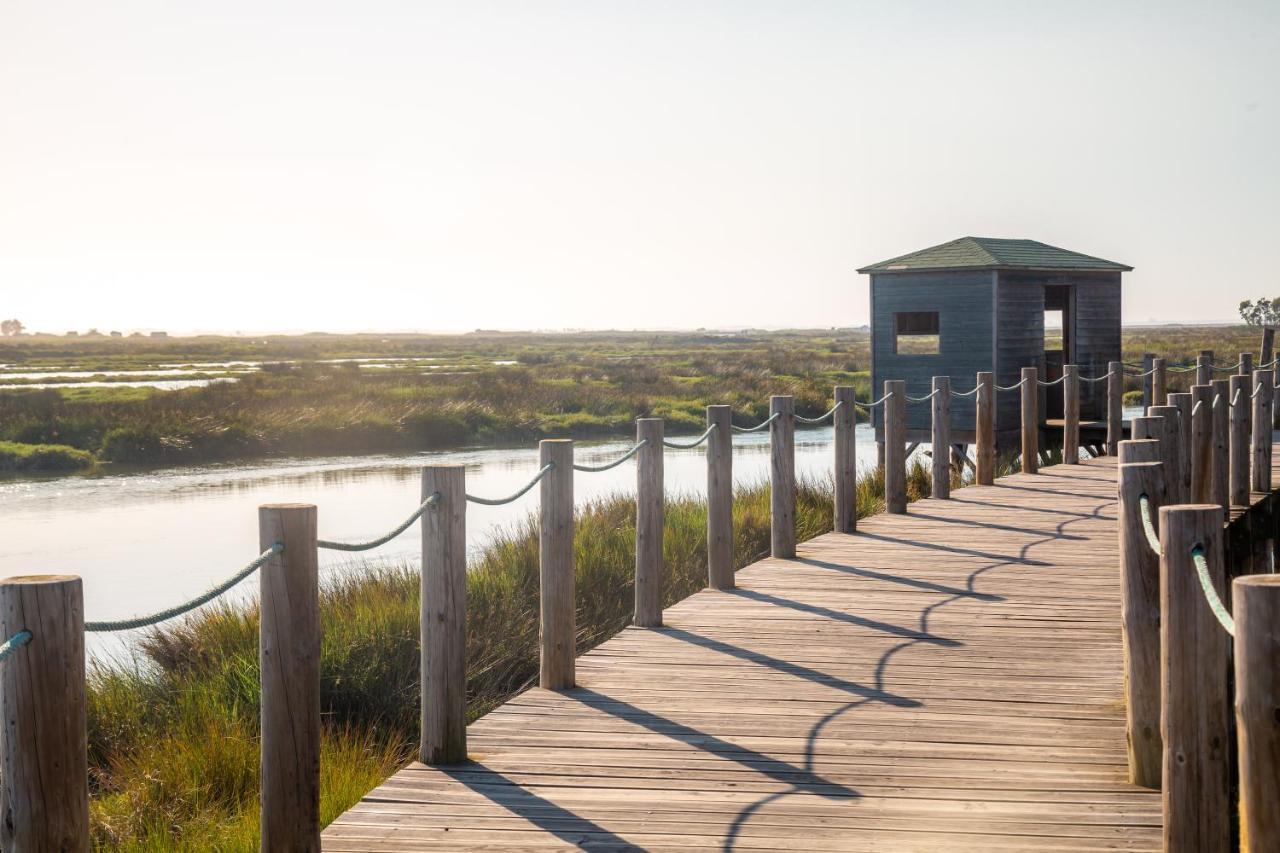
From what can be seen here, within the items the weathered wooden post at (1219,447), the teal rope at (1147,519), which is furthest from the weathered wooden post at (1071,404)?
the teal rope at (1147,519)

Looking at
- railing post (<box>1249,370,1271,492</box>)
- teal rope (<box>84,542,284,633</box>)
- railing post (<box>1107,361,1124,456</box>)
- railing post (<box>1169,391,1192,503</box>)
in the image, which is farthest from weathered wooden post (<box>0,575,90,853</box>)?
railing post (<box>1107,361,1124,456</box>)

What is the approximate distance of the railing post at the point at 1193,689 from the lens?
3514 mm

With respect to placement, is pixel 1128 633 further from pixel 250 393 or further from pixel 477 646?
pixel 250 393

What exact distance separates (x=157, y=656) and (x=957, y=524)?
6861 mm

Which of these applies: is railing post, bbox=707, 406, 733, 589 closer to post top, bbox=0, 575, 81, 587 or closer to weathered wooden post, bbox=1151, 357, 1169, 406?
post top, bbox=0, 575, 81, 587

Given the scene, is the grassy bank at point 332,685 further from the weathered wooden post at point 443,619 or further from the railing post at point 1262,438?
the railing post at point 1262,438

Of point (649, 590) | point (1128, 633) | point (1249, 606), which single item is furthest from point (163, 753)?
point (1249, 606)

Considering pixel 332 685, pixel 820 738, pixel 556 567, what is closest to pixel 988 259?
pixel 332 685

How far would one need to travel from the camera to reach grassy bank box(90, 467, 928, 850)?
588cm

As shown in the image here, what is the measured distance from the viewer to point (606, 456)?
88.7 feet

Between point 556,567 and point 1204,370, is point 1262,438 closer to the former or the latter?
point 1204,370

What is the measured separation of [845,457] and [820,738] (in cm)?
558

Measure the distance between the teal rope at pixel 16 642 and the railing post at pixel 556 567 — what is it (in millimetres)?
3323

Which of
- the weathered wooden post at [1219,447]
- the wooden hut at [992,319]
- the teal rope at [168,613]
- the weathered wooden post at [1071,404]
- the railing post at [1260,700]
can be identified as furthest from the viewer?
the wooden hut at [992,319]
